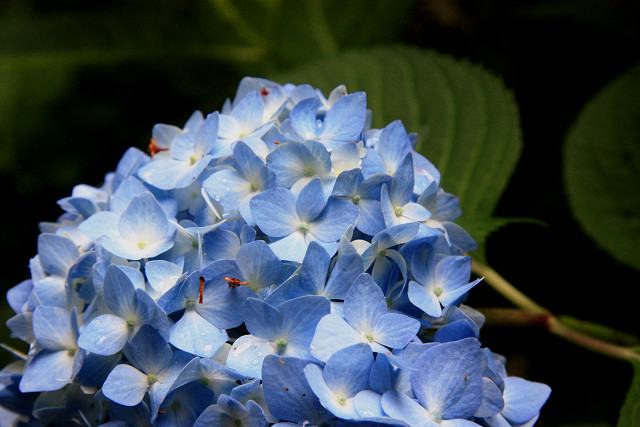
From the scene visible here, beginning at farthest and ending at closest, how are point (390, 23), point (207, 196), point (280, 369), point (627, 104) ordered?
1. point (390, 23)
2. point (627, 104)
3. point (207, 196)
4. point (280, 369)

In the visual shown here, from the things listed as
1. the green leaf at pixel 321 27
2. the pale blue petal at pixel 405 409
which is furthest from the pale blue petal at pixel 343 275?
the green leaf at pixel 321 27

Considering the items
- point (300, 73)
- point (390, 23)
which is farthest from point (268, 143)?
point (390, 23)

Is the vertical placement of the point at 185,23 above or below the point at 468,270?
above

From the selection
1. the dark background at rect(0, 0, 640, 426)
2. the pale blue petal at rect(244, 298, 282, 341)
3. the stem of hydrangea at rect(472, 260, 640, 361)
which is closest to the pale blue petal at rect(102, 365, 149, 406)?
the pale blue petal at rect(244, 298, 282, 341)

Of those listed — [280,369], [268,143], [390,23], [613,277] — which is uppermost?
[390,23]

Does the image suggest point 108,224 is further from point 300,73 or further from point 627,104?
point 627,104

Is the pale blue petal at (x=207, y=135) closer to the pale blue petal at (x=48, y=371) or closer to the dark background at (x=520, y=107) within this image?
the pale blue petal at (x=48, y=371)

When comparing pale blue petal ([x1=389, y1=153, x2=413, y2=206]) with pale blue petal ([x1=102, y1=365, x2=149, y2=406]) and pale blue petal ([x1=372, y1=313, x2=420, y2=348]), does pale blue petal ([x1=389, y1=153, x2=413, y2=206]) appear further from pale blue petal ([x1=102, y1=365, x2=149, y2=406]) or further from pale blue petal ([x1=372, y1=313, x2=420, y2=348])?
pale blue petal ([x1=102, y1=365, x2=149, y2=406])

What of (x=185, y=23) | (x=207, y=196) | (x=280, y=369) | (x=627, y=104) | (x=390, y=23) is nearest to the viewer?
(x=280, y=369)

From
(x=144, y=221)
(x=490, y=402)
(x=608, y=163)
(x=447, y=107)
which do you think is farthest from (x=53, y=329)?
(x=608, y=163)
